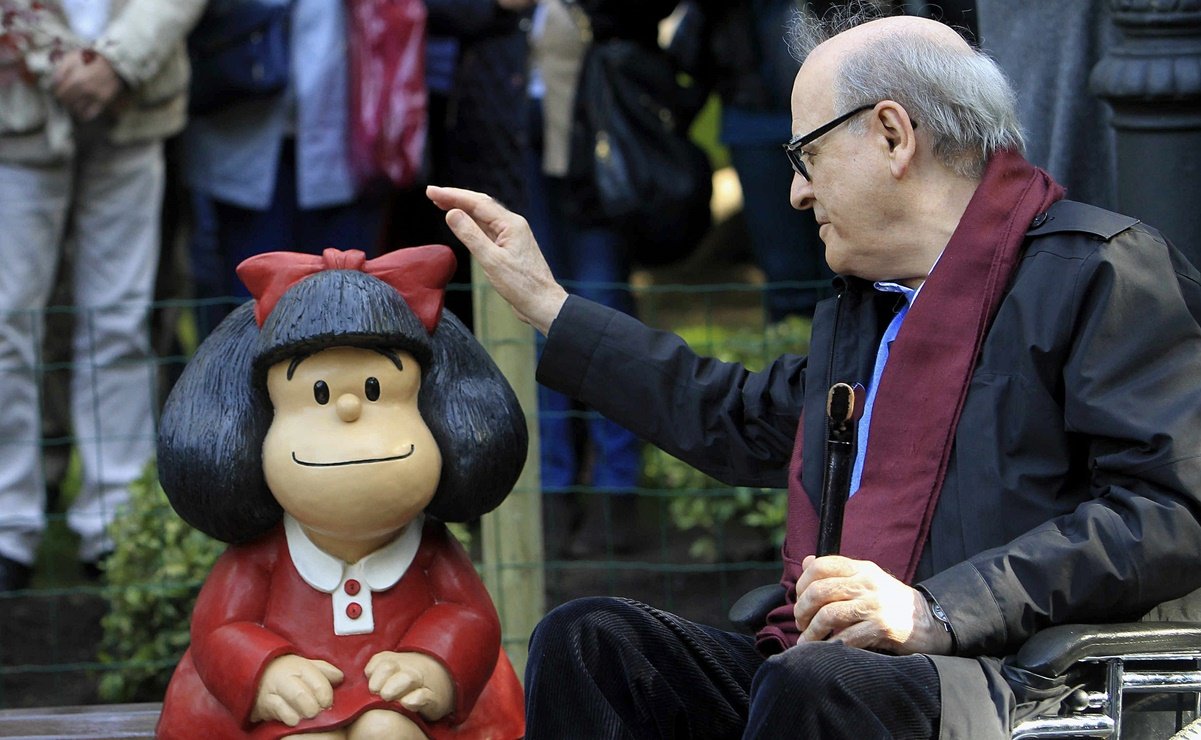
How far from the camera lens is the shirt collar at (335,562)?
3076 mm

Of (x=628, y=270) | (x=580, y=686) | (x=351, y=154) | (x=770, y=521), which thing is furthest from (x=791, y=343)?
(x=580, y=686)

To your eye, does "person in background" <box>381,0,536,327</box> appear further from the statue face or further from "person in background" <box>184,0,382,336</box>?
the statue face

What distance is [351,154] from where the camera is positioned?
531cm

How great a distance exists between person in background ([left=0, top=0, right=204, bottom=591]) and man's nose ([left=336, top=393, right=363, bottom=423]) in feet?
6.14

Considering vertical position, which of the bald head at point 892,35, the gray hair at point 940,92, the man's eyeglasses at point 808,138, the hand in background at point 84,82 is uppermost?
the bald head at point 892,35

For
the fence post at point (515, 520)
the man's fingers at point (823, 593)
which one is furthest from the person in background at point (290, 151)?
the man's fingers at point (823, 593)

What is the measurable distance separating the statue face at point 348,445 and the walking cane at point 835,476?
2.16 feet

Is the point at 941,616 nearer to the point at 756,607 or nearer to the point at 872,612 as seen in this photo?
the point at 872,612

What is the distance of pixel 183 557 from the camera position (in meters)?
4.44

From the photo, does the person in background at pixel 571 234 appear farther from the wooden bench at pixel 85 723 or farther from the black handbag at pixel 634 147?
the wooden bench at pixel 85 723

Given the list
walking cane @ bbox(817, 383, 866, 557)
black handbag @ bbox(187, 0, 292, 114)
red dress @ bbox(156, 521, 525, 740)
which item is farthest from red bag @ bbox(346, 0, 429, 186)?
walking cane @ bbox(817, 383, 866, 557)

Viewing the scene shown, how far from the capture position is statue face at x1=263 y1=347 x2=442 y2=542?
2953 mm

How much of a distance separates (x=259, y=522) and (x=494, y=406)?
45 cm

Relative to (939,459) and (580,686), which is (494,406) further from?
(939,459)
